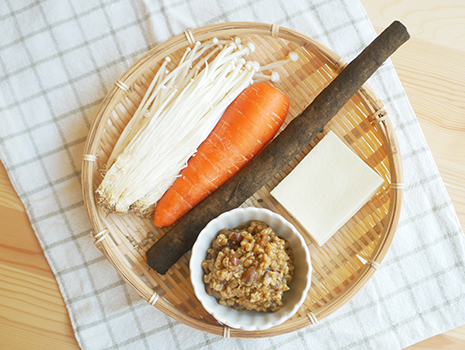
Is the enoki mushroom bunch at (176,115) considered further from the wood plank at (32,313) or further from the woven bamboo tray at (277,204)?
the wood plank at (32,313)

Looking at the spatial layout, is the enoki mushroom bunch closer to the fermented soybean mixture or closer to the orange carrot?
the orange carrot

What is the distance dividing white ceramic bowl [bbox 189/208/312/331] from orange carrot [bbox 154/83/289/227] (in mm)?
266

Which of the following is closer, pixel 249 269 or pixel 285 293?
pixel 249 269

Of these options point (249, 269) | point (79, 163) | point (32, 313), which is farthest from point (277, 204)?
point (32, 313)

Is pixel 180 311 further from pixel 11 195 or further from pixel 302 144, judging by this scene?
pixel 11 195

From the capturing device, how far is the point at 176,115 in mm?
1682

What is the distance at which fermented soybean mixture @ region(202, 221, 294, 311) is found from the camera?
1.34 m

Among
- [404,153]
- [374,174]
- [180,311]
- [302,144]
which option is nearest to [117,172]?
[180,311]

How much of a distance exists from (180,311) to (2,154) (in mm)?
1259

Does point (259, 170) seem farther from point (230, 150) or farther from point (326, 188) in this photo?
point (326, 188)

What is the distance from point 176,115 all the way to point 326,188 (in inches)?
31.6

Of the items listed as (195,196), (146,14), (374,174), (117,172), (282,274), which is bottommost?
(282,274)

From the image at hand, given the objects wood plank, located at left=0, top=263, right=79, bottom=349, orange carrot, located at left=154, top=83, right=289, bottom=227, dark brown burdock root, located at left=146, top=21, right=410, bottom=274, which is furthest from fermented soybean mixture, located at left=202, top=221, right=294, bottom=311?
wood plank, located at left=0, top=263, right=79, bottom=349

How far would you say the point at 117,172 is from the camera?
1605 millimetres
